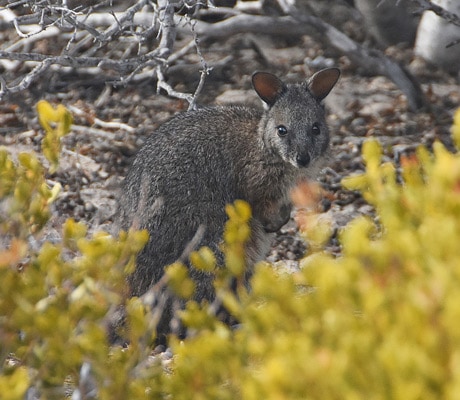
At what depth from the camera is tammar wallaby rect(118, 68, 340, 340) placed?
16.5 feet

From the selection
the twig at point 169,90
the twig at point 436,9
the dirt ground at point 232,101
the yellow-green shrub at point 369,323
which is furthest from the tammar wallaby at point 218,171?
the yellow-green shrub at point 369,323

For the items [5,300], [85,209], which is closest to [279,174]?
[85,209]

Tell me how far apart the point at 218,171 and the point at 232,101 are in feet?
8.13

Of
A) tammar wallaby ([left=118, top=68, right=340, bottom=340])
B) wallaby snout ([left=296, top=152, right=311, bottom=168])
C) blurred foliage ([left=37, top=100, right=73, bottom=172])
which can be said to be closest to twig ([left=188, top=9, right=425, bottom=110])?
tammar wallaby ([left=118, top=68, right=340, bottom=340])

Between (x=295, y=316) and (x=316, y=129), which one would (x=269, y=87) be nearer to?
(x=316, y=129)

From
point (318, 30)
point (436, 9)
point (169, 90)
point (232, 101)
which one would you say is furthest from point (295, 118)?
point (318, 30)

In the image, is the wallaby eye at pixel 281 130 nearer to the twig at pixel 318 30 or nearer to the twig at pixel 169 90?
the twig at pixel 169 90

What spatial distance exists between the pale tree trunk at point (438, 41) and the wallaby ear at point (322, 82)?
2.79m

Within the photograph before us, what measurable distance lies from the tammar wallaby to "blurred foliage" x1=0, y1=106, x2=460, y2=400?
196 cm

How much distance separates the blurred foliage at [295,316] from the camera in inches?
76.1

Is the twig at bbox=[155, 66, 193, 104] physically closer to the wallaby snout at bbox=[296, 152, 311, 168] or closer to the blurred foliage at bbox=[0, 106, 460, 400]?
the wallaby snout at bbox=[296, 152, 311, 168]

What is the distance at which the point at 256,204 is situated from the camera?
5.51m

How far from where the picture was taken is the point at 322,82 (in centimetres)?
575

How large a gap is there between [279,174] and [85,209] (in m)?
1.63
